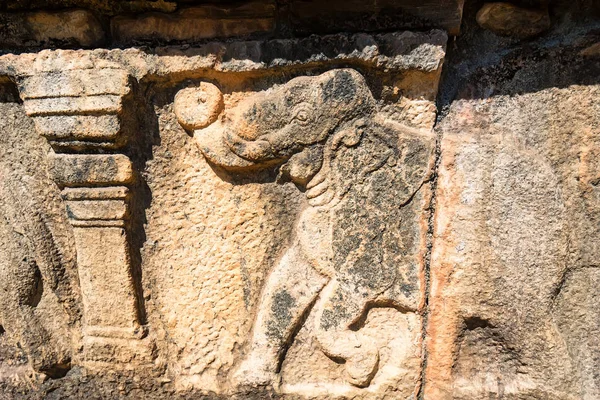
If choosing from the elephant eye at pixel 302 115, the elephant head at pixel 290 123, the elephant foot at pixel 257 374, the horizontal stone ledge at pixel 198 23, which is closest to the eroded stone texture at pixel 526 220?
the elephant head at pixel 290 123

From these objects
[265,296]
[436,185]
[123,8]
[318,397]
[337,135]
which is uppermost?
[123,8]

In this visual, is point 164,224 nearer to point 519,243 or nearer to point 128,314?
point 128,314

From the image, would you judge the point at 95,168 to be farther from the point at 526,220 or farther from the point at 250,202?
the point at 526,220

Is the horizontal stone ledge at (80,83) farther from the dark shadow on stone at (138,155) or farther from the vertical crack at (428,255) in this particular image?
the vertical crack at (428,255)

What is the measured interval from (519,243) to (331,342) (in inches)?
27.0

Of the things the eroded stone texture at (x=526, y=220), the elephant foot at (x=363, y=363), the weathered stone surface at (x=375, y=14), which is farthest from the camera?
the elephant foot at (x=363, y=363)

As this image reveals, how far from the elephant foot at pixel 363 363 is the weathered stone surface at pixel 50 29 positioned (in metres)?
1.30

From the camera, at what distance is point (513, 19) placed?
1.47 metres

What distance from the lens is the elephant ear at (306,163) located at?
152cm

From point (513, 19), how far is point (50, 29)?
55.7 inches

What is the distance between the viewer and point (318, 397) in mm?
1688

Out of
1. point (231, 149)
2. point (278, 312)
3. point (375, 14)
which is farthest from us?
point (278, 312)

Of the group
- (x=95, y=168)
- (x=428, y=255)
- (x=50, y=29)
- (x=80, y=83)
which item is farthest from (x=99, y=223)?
Answer: (x=428, y=255)

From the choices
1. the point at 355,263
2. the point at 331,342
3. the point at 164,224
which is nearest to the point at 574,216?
the point at 355,263
